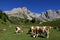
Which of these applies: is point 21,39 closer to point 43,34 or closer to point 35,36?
point 35,36

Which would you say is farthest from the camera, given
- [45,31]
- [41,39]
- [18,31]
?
[18,31]

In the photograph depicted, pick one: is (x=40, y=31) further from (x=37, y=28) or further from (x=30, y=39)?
(x=30, y=39)

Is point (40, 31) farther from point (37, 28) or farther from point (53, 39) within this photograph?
point (53, 39)

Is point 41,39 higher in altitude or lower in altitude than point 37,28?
lower

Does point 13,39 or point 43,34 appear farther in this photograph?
point 43,34

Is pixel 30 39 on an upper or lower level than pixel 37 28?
lower

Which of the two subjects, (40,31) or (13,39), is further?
(40,31)

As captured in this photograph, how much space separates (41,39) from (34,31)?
14.5 ft

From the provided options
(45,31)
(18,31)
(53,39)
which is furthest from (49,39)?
(18,31)

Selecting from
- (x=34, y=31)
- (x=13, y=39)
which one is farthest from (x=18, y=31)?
(x=13, y=39)

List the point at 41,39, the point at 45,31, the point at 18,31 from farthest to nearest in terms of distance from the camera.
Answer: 1. the point at 18,31
2. the point at 45,31
3. the point at 41,39

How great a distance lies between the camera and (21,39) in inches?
1091

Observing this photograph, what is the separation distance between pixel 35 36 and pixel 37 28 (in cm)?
167

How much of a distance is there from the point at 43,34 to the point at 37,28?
1.72 meters
